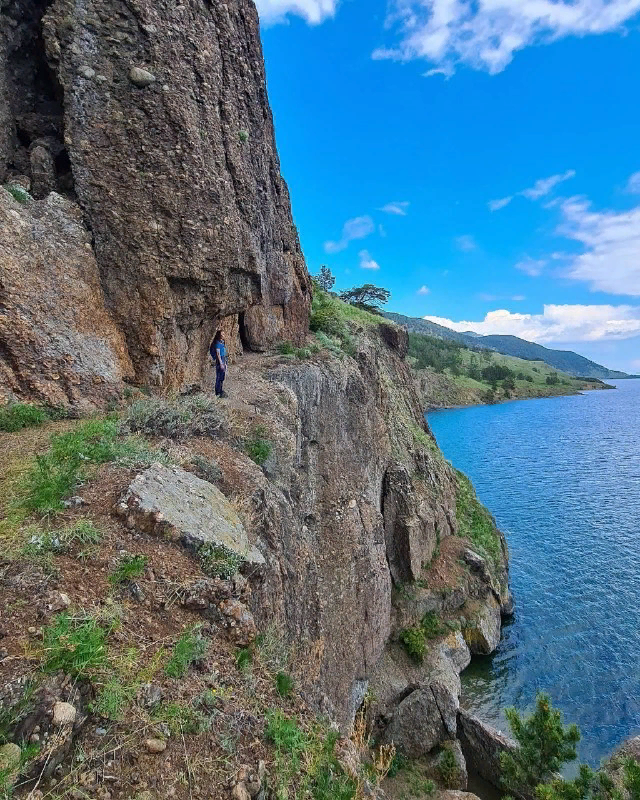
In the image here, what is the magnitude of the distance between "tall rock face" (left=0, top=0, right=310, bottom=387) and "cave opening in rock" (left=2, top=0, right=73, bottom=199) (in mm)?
25

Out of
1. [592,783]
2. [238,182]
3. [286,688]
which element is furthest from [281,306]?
[592,783]

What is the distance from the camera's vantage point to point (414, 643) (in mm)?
19688

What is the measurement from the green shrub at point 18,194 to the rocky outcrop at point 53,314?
18 cm

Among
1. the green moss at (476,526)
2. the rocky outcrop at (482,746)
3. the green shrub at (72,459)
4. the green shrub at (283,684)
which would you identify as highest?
the green shrub at (72,459)

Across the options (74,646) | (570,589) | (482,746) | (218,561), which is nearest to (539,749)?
(482,746)

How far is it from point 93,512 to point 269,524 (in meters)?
3.32

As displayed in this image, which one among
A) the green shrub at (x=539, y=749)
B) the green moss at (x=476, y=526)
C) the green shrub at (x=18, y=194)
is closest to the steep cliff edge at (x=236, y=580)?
the green shrub at (x=539, y=749)

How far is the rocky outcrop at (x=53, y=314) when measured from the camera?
8.55 metres

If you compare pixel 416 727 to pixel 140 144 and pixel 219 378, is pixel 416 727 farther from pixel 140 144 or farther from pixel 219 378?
pixel 140 144

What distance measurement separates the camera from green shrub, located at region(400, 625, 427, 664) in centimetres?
1953

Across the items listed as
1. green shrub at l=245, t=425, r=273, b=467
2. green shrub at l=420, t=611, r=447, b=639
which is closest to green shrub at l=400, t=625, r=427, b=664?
green shrub at l=420, t=611, r=447, b=639

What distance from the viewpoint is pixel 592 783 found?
1226 centimetres

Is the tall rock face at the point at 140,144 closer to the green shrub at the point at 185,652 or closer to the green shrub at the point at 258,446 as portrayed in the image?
the green shrub at the point at 258,446

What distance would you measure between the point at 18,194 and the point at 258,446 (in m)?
7.54
